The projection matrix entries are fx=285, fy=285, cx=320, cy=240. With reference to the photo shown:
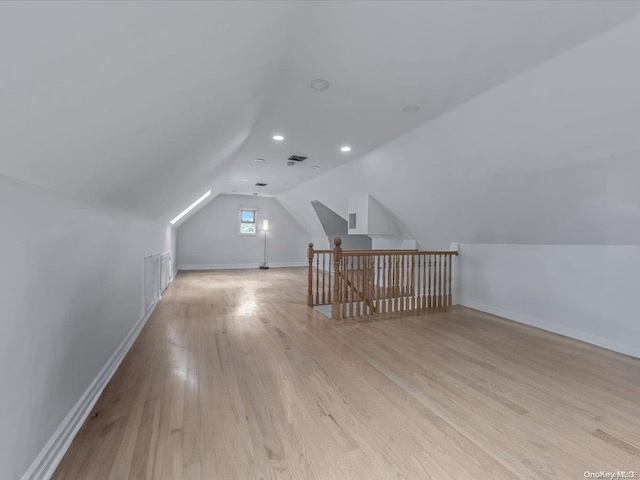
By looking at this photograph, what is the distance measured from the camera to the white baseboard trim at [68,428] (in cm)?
125

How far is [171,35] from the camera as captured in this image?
3.66 feet

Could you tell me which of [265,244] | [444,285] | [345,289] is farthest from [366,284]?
[265,244]

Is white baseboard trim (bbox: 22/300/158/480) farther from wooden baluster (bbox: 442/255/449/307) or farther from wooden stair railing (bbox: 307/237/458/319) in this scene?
wooden baluster (bbox: 442/255/449/307)

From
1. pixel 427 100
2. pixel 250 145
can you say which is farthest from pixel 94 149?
pixel 250 145

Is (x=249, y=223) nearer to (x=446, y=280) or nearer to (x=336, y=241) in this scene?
(x=336, y=241)

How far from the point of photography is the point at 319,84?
7.86ft

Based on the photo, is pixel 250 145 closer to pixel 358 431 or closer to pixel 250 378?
pixel 250 378

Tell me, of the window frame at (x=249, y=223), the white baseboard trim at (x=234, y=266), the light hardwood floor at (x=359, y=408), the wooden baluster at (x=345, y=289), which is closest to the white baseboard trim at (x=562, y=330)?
the light hardwood floor at (x=359, y=408)

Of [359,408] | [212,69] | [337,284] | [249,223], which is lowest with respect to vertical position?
[359,408]

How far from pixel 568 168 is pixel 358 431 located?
9.14ft

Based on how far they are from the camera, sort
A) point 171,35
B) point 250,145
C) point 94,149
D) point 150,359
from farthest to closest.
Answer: point 250,145, point 150,359, point 94,149, point 171,35

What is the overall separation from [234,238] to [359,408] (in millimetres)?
8444

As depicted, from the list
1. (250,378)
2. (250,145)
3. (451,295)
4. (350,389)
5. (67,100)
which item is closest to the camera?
(67,100)

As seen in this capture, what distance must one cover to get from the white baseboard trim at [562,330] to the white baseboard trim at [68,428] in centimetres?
446
